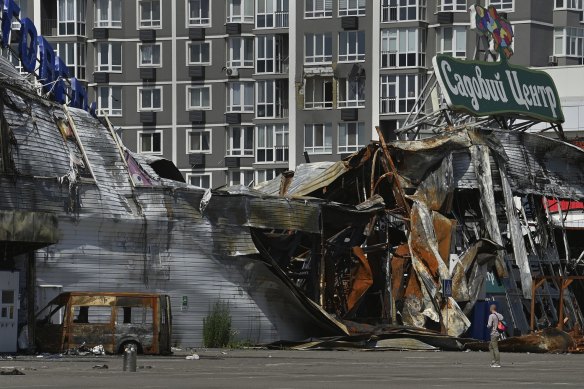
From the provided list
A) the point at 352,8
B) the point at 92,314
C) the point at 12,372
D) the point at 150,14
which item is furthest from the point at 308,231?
the point at 150,14

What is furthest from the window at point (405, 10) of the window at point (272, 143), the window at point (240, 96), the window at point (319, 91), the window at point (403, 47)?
the window at point (240, 96)

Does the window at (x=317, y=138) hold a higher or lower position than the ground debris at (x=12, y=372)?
higher

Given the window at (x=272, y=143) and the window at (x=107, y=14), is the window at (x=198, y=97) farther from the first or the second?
the window at (x=107, y=14)

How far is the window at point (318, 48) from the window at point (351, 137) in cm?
476

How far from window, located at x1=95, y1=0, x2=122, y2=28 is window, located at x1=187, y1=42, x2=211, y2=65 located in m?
5.65

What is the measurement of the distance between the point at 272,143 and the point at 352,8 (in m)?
11.3

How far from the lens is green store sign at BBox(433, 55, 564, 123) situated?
6969 cm

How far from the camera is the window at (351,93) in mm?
120438

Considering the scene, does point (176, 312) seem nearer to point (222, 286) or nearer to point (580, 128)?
point (222, 286)

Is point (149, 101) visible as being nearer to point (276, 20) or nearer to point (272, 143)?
point (272, 143)

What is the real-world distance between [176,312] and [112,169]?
5324 millimetres

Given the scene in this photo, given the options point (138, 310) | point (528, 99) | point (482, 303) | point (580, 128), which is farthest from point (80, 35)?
point (138, 310)

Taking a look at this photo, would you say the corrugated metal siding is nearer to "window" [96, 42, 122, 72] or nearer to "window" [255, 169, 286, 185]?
"window" [255, 169, 286, 185]

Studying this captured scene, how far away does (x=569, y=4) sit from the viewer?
12519cm
